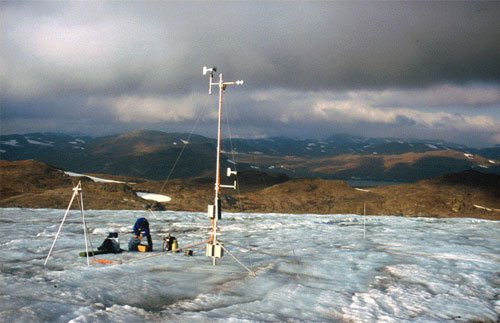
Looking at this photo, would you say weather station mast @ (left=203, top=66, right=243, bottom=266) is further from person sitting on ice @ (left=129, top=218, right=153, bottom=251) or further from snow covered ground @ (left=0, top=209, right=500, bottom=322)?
person sitting on ice @ (left=129, top=218, right=153, bottom=251)

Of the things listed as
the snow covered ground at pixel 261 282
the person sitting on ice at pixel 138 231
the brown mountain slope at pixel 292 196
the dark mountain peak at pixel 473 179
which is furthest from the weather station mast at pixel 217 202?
the dark mountain peak at pixel 473 179

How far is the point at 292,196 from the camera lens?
59.4 meters

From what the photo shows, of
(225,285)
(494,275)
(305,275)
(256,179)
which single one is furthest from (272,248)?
(256,179)

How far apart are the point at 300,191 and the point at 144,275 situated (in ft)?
168

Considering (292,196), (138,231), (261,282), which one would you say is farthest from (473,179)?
(261,282)

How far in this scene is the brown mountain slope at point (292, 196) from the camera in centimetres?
4666

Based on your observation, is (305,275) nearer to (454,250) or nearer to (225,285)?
(225,285)

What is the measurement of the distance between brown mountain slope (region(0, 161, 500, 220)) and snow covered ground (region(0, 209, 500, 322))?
27.2 m

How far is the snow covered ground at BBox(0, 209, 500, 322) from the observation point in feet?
28.3

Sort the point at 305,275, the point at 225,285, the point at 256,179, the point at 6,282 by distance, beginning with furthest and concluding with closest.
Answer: the point at 256,179, the point at 305,275, the point at 225,285, the point at 6,282

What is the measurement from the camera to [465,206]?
173ft

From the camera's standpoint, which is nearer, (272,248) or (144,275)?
(144,275)

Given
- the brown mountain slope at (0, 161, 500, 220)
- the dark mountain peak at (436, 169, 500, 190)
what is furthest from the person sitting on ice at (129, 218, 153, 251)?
the dark mountain peak at (436, 169, 500, 190)

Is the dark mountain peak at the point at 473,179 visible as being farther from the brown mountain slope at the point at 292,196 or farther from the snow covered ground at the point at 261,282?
the snow covered ground at the point at 261,282
